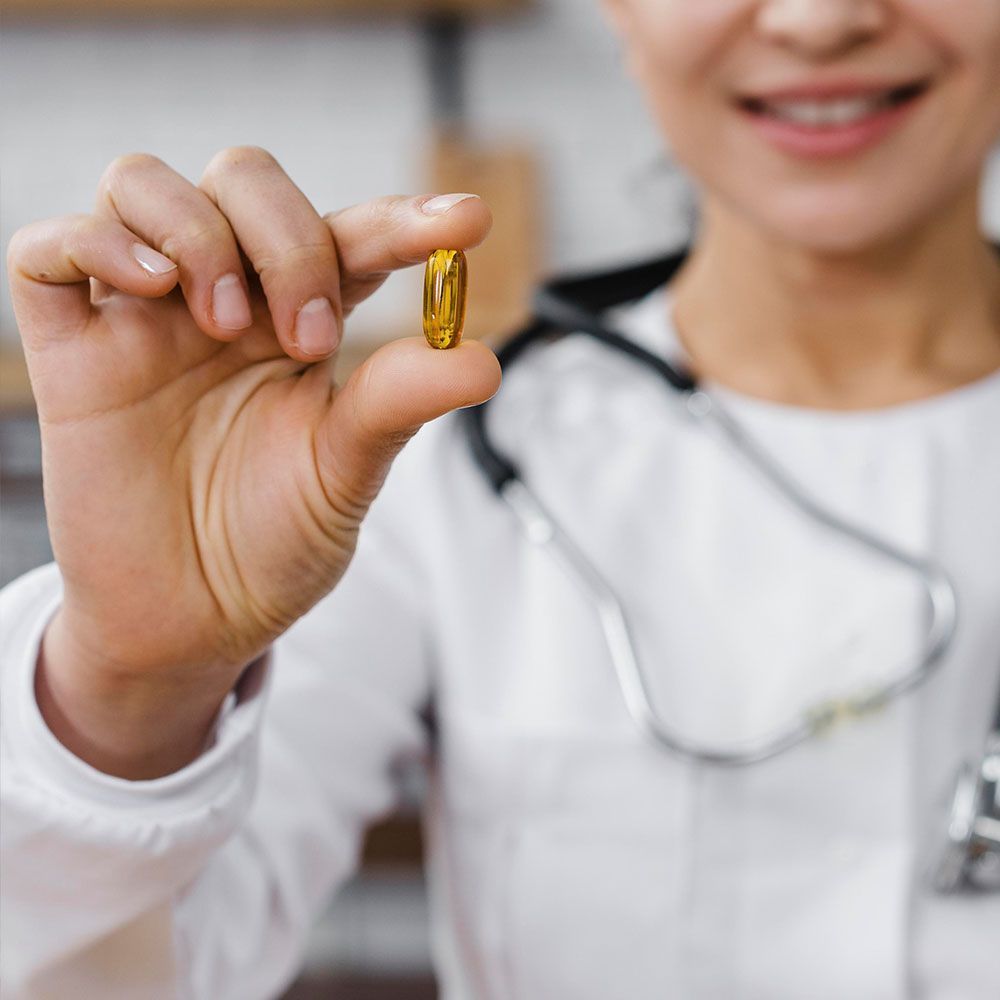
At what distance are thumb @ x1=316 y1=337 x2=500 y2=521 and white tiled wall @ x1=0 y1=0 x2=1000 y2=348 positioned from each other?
1218 millimetres

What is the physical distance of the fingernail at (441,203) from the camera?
0.39 meters

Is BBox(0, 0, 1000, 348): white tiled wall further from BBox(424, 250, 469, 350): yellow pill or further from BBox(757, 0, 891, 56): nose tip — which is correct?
BBox(424, 250, 469, 350): yellow pill

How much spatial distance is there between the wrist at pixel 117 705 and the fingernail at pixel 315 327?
126mm

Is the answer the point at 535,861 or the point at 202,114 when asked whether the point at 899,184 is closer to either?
the point at 535,861

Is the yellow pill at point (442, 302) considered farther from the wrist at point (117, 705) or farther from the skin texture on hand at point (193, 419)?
the wrist at point (117, 705)

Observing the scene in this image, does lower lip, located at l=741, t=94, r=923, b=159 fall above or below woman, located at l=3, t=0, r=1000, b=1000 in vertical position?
above

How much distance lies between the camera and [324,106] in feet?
5.35

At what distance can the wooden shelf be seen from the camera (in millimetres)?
1481

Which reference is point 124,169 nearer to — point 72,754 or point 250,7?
point 72,754

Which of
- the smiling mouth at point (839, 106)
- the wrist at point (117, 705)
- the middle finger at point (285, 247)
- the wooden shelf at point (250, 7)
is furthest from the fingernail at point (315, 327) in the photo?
the wooden shelf at point (250, 7)

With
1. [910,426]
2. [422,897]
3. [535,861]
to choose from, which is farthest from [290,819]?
[422,897]

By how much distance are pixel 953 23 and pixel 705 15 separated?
12 centimetres

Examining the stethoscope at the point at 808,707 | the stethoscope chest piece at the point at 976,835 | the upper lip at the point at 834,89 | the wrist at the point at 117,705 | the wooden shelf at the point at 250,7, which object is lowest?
the stethoscope chest piece at the point at 976,835

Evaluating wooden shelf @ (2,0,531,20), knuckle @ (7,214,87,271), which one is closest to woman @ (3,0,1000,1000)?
knuckle @ (7,214,87,271)
